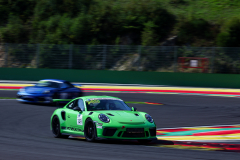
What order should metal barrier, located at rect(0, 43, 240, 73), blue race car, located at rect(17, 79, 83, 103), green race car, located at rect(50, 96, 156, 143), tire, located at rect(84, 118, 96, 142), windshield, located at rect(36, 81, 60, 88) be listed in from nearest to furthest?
green race car, located at rect(50, 96, 156, 143) < tire, located at rect(84, 118, 96, 142) < blue race car, located at rect(17, 79, 83, 103) < windshield, located at rect(36, 81, 60, 88) < metal barrier, located at rect(0, 43, 240, 73)

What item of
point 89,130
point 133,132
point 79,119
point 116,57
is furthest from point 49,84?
point 116,57

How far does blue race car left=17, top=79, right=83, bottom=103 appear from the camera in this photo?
52.2 ft

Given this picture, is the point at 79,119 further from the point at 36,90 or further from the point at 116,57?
the point at 116,57

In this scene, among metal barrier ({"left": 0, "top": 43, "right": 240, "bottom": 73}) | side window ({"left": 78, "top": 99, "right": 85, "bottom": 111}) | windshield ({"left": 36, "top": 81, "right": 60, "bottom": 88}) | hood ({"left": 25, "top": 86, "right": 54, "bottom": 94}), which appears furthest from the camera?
metal barrier ({"left": 0, "top": 43, "right": 240, "bottom": 73})

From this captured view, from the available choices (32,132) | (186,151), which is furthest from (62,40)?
(186,151)

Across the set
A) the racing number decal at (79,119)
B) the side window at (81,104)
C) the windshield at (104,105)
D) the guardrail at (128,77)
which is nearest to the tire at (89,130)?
the racing number decal at (79,119)

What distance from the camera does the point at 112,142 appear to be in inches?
322

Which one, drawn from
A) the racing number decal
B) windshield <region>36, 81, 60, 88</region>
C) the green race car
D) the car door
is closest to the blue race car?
windshield <region>36, 81, 60, 88</region>

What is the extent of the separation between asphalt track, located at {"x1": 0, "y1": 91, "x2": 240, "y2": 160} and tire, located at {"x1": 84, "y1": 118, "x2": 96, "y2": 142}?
144mm

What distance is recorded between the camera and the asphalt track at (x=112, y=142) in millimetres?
6500

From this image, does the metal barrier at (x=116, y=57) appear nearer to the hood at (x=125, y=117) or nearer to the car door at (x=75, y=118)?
the car door at (x=75, y=118)

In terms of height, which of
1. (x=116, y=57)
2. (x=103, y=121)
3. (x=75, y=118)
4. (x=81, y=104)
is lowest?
(x=116, y=57)

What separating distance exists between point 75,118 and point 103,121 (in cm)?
109

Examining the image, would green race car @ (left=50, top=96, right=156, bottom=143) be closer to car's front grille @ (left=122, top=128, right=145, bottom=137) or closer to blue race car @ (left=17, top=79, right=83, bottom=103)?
car's front grille @ (left=122, top=128, right=145, bottom=137)
